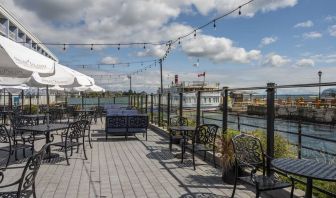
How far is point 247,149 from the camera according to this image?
486 centimetres

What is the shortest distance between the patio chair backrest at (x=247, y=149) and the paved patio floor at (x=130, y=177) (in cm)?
50

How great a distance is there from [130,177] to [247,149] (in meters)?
2.21

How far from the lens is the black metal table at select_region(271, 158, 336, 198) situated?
312 centimetres

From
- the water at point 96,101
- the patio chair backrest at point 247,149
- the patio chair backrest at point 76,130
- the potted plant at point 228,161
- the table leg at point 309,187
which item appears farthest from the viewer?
the water at point 96,101

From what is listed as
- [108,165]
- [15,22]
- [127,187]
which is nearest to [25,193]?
[127,187]

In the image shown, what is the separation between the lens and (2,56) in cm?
546

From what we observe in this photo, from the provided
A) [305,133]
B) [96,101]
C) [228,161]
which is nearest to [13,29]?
[96,101]

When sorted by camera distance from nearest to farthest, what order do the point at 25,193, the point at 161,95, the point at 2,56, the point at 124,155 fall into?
the point at 25,193 < the point at 2,56 < the point at 124,155 < the point at 161,95

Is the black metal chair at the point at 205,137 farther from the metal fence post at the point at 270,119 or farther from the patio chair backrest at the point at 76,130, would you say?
the patio chair backrest at the point at 76,130

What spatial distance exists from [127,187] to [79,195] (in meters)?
0.77

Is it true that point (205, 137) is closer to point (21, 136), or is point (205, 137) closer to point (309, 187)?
point (21, 136)

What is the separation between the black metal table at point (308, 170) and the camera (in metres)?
3.12

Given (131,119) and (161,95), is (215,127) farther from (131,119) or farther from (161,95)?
(161,95)

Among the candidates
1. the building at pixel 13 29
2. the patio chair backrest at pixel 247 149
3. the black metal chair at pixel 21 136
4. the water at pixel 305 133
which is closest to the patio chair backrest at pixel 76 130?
the black metal chair at pixel 21 136
